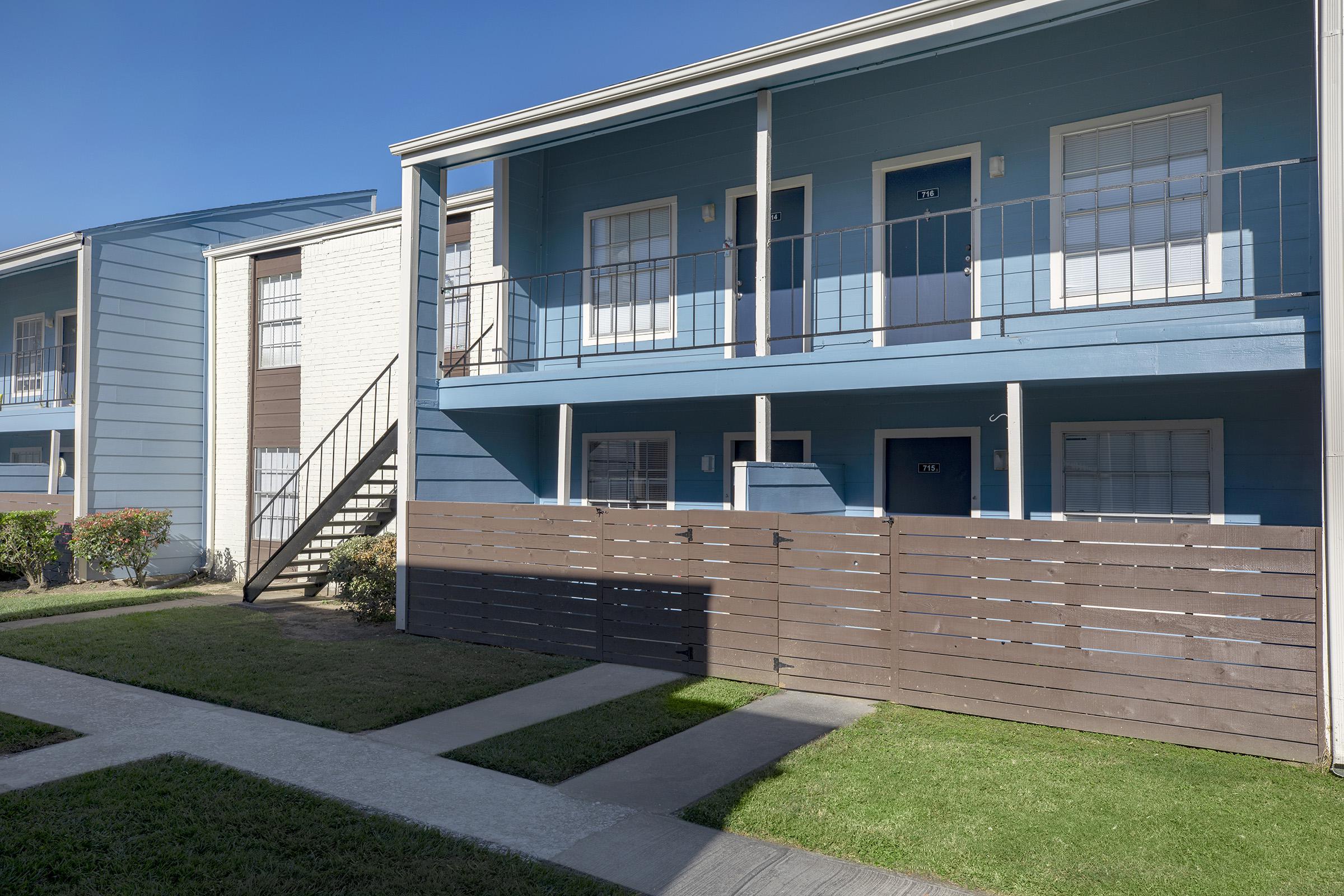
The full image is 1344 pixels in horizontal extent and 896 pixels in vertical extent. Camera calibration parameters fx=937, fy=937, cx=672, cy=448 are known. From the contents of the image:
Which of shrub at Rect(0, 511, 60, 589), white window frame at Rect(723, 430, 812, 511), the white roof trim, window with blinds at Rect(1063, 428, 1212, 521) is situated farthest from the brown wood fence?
shrub at Rect(0, 511, 60, 589)

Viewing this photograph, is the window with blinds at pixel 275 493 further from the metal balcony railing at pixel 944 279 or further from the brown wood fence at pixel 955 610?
the brown wood fence at pixel 955 610

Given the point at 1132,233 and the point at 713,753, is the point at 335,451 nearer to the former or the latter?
the point at 713,753

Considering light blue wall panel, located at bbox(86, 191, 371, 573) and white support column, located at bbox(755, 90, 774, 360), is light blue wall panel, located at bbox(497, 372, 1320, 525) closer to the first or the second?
white support column, located at bbox(755, 90, 774, 360)

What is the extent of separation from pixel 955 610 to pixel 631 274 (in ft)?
20.9

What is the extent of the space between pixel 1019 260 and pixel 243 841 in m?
8.15

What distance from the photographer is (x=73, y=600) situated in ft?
43.1

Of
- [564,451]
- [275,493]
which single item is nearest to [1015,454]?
[564,451]

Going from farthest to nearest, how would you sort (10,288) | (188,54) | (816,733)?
(188,54) < (10,288) < (816,733)

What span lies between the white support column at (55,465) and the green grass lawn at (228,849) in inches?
545

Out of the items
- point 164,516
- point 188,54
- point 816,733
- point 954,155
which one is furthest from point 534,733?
point 188,54

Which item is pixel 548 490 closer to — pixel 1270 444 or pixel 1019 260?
pixel 1019 260

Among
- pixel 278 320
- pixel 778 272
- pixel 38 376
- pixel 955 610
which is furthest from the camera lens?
pixel 38 376

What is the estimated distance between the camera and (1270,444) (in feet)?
26.7

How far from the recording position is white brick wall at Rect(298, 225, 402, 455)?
554 inches
